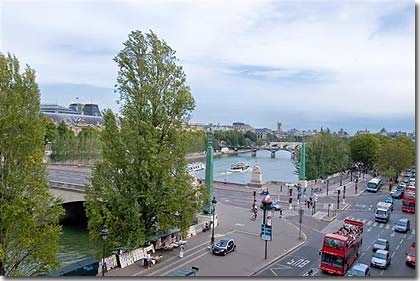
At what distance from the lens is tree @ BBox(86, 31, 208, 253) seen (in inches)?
824

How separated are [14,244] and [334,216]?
2687cm

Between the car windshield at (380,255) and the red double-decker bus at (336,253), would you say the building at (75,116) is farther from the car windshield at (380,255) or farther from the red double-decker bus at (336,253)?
the red double-decker bus at (336,253)

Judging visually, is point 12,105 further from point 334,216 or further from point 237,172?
point 237,172

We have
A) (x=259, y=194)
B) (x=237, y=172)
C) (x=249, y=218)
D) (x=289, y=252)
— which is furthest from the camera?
(x=237, y=172)

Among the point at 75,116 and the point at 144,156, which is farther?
the point at 75,116

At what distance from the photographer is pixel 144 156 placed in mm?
21500

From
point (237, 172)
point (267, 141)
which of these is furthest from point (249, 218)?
point (267, 141)

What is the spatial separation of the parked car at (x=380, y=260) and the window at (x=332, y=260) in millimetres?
2855

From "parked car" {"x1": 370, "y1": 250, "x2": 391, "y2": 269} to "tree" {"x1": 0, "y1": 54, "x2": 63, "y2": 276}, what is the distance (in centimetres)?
1541

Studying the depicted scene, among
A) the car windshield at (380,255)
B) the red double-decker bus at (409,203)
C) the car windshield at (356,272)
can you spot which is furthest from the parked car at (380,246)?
the red double-decker bus at (409,203)

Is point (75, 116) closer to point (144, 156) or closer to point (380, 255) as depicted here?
point (144, 156)

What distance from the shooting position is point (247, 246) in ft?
82.9

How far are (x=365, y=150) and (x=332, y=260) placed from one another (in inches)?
2283

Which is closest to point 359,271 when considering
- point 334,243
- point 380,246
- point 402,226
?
point 334,243
